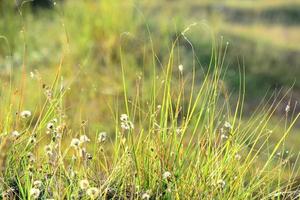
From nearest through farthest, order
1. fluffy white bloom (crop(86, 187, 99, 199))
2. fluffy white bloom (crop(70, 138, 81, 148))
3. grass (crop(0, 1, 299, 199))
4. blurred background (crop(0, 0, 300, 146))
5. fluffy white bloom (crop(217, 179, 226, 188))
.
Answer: fluffy white bloom (crop(86, 187, 99, 199)) → fluffy white bloom (crop(70, 138, 81, 148)) → fluffy white bloom (crop(217, 179, 226, 188)) → grass (crop(0, 1, 299, 199)) → blurred background (crop(0, 0, 300, 146))

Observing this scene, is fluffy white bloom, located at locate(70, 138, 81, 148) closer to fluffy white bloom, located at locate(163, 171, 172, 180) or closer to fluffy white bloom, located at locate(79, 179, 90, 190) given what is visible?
fluffy white bloom, located at locate(79, 179, 90, 190)

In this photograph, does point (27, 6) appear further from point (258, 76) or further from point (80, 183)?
point (80, 183)

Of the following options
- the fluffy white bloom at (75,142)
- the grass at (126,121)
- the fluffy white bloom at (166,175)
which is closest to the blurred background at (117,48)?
the grass at (126,121)

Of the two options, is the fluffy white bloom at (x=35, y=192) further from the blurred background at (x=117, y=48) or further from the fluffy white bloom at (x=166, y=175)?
the blurred background at (x=117, y=48)

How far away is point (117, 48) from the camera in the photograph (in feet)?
22.0

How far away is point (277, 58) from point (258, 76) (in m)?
0.66

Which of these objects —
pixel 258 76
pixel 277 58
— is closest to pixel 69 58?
pixel 258 76

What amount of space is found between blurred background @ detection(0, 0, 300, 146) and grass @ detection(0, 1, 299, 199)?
17 millimetres

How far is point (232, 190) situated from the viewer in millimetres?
3031

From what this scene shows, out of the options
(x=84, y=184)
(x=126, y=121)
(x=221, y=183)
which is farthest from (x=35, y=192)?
(x=221, y=183)

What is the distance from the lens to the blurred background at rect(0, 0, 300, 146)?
609cm

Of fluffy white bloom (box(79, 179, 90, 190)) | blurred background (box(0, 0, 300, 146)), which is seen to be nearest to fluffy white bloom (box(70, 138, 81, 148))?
fluffy white bloom (box(79, 179, 90, 190))

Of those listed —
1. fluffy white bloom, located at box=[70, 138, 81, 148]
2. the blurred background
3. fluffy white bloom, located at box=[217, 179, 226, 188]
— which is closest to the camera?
fluffy white bloom, located at box=[70, 138, 81, 148]

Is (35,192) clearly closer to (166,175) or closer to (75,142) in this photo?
(75,142)
